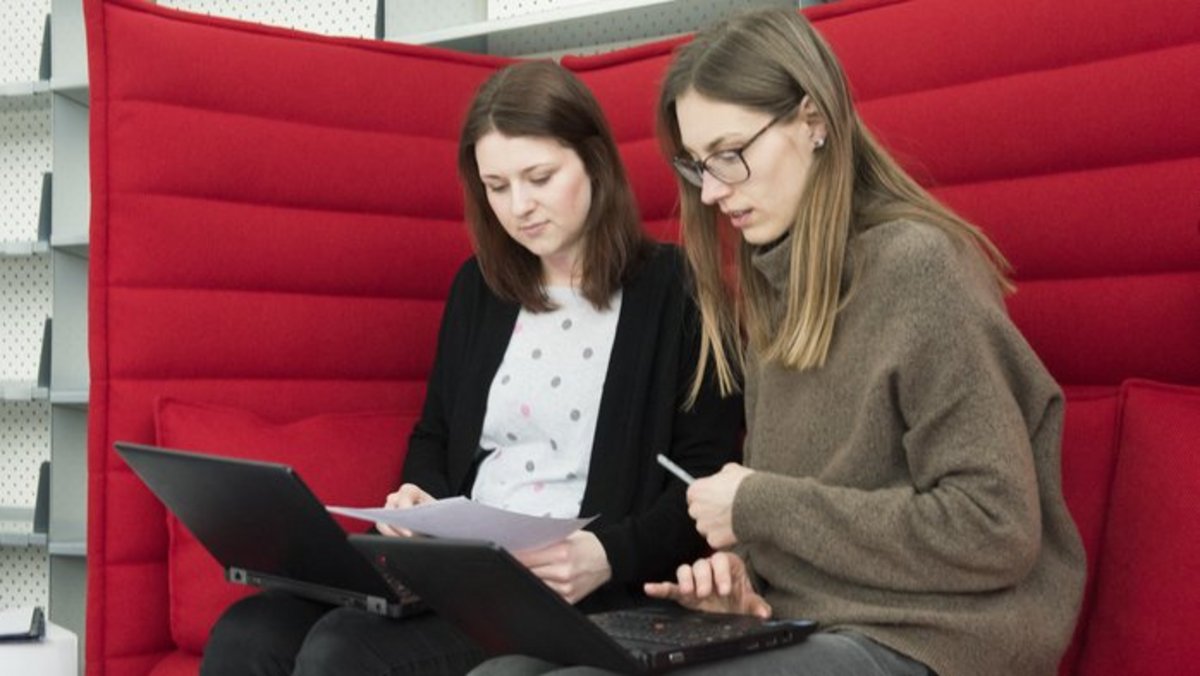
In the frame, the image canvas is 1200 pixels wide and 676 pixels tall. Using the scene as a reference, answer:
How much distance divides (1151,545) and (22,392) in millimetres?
2271

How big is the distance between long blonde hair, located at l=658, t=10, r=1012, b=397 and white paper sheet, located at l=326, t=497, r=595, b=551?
30 cm

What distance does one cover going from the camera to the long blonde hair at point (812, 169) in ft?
4.71

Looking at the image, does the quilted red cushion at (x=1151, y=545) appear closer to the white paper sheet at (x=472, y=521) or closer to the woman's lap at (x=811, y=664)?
the woman's lap at (x=811, y=664)

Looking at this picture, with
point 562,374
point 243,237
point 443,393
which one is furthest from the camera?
point 243,237

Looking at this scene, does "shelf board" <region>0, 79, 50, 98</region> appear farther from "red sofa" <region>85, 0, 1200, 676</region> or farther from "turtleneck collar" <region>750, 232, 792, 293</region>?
"turtleneck collar" <region>750, 232, 792, 293</region>

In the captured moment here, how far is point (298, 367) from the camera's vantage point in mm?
2375

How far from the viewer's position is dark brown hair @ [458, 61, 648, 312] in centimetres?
194

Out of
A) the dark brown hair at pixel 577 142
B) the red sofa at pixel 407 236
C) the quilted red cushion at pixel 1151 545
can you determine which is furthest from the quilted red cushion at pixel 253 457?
the quilted red cushion at pixel 1151 545

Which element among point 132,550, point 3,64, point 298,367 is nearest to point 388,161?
point 298,367

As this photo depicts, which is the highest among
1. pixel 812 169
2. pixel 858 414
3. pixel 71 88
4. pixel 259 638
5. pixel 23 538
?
pixel 71 88

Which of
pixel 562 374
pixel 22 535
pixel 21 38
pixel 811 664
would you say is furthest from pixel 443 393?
pixel 21 38

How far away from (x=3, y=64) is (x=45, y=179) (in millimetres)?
680

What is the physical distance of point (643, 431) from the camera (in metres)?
1.89

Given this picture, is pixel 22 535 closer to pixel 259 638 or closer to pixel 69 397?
pixel 69 397
